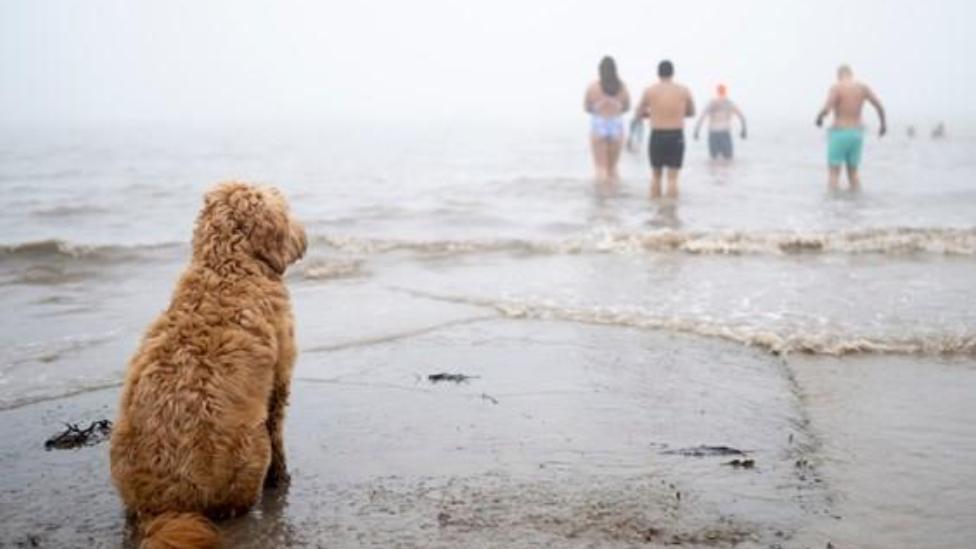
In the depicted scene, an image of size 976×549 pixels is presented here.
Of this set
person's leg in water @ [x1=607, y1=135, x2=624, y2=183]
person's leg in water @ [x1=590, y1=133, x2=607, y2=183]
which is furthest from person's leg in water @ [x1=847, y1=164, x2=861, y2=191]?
person's leg in water @ [x1=590, y1=133, x2=607, y2=183]

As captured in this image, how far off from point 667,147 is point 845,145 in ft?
12.0

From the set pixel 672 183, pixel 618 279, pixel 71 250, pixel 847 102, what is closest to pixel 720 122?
pixel 847 102

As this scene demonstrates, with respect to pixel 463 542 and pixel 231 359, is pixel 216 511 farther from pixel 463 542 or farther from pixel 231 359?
pixel 463 542

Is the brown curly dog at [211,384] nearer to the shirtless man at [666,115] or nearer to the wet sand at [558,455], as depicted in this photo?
the wet sand at [558,455]

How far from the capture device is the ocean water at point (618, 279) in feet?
16.9

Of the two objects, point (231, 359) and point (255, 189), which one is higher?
point (255, 189)

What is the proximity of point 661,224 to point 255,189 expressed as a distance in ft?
32.3

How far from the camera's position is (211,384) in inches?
137

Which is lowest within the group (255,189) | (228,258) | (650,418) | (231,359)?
(650,418)

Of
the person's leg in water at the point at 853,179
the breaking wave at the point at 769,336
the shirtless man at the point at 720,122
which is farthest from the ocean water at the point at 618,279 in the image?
the shirtless man at the point at 720,122

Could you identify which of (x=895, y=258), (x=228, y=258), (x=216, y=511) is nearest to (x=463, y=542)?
(x=216, y=511)

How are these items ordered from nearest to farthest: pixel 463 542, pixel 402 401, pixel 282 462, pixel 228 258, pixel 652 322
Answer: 1. pixel 463 542
2. pixel 228 258
3. pixel 282 462
4. pixel 402 401
5. pixel 652 322

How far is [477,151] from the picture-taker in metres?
34.9

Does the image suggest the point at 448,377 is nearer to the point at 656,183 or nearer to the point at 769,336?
the point at 769,336
